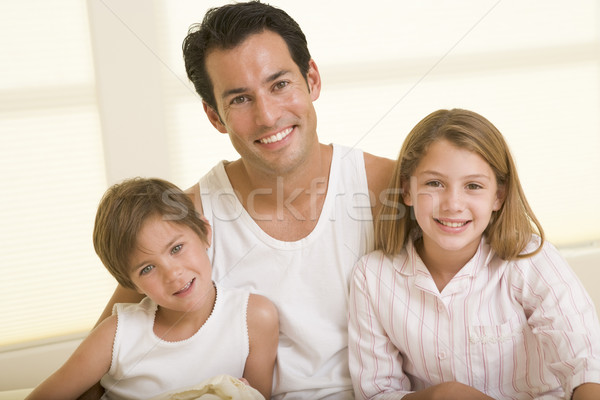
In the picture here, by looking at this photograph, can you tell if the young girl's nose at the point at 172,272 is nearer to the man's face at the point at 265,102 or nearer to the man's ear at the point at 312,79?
the man's face at the point at 265,102

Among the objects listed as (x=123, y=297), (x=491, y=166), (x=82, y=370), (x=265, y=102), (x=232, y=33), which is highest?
(x=232, y=33)

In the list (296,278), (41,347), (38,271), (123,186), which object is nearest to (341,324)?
(296,278)

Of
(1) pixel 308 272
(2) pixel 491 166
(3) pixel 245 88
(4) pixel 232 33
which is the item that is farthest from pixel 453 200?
(4) pixel 232 33

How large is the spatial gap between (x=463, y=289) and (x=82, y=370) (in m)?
0.92

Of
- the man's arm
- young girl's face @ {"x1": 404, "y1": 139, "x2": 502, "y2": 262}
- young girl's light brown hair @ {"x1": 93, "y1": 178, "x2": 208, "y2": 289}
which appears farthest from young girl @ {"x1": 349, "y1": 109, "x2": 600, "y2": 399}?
the man's arm

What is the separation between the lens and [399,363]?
1541mm

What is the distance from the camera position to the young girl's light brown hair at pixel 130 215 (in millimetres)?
1474

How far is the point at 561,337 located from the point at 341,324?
1.73 ft

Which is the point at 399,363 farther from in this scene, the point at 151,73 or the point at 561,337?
the point at 151,73

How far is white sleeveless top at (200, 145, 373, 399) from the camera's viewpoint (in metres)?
1.58

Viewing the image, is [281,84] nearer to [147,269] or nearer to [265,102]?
→ [265,102]

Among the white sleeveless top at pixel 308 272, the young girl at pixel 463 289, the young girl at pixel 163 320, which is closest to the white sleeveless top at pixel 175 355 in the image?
the young girl at pixel 163 320

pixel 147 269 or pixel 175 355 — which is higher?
pixel 147 269

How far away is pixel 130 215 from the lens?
147cm
